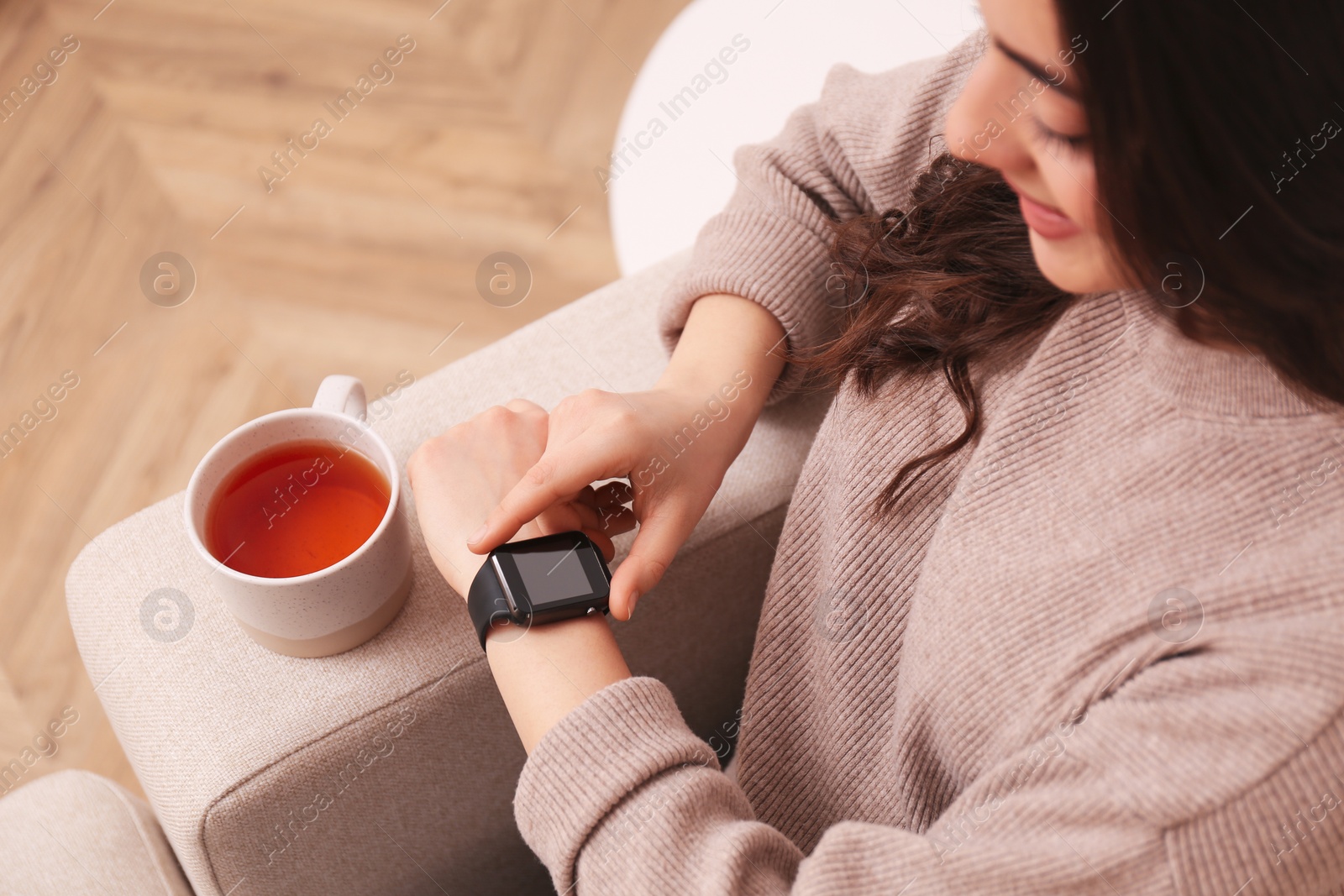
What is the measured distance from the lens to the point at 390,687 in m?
0.75

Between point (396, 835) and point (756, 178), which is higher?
point (756, 178)

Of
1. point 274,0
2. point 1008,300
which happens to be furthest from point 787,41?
point 274,0

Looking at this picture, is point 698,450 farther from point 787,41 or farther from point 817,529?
point 787,41

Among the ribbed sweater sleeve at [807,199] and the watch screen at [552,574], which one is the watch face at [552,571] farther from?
the ribbed sweater sleeve at [807,199]

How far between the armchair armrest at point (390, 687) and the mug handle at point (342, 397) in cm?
12

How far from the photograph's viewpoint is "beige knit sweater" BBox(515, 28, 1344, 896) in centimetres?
50

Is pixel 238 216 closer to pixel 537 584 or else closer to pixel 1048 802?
pixel 537 584

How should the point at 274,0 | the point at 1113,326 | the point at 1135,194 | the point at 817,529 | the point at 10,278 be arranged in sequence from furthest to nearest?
the point at 274,0 < the point at 10,278 < the point at 817,529 < the point at 1113,326 < the point at 1135,194

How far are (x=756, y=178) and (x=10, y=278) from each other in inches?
55.3

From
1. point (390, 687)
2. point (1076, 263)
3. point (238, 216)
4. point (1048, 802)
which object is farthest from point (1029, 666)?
point (238, 216)

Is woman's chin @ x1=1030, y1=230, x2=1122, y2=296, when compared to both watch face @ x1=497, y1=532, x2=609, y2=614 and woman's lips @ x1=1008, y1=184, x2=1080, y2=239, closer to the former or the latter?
woman's lips @ x1=1008, y1=184, x2=1080, y2=239

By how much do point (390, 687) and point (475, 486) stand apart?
0.17 meters

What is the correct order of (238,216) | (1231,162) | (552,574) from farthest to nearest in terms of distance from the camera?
(238,216), (552,574), (1231,162)

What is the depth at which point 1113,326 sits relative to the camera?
65cm
